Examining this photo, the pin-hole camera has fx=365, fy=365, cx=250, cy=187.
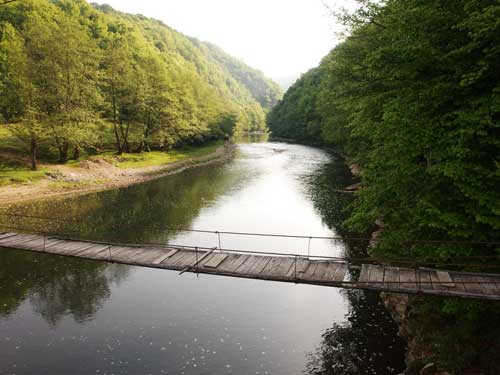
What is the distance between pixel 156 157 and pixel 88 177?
2249 centimetres

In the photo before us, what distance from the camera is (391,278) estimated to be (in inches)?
510

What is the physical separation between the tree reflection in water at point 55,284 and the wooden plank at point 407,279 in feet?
48.3

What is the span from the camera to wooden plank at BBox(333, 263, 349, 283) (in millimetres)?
13023

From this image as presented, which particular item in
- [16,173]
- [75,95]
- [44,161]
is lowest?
[16,173]

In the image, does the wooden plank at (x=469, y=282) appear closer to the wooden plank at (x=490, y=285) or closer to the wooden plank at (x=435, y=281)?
the wooden plank at (x=490, y=285)

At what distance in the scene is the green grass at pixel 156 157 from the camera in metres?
62.7

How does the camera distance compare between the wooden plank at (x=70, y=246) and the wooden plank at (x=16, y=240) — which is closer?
the wooden plank at (x=70, y=246)

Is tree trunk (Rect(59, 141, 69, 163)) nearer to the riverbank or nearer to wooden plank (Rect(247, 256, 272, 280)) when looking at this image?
the riverbank

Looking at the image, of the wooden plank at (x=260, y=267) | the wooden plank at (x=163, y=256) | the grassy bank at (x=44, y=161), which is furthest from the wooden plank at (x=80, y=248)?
the grassy bank at (x=44, y=161)

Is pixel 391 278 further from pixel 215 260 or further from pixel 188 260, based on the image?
pixel 188 260

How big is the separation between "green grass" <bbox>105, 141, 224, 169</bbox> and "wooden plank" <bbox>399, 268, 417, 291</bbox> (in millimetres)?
54056

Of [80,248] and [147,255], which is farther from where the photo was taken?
[80,248]

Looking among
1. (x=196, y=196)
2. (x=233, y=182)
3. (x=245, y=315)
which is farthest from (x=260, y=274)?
(x=233, y=182)

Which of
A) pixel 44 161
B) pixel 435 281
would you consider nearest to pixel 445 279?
pixel 435 281
